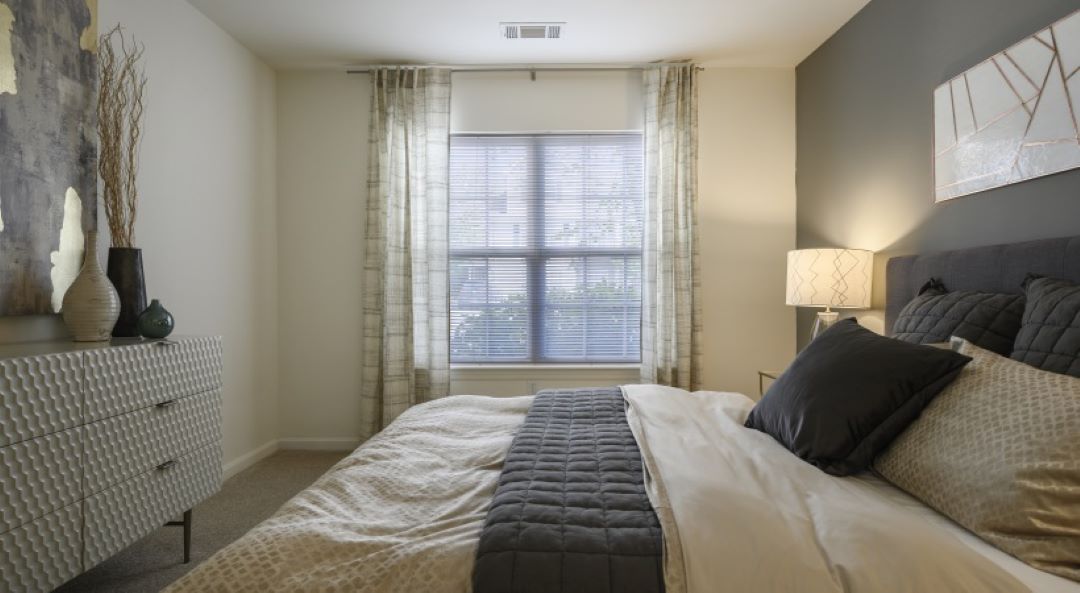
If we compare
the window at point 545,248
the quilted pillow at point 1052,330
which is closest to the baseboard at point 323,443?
the window at point 545,248

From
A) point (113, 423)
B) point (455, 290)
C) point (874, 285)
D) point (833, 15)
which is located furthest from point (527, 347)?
point (833, 15)

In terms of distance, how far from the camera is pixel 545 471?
1.35m

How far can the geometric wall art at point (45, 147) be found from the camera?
187 cm

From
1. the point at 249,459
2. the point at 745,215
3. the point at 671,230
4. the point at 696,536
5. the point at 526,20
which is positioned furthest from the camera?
the point at 745,215

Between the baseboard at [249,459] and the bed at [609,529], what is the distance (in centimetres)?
213

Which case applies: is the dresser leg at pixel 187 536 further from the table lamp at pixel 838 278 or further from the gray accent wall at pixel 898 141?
the gray accent wall at pixel 898 141

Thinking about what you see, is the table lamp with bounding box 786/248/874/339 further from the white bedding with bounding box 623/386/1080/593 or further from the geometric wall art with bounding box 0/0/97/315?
the geometric wall art with bounding box 0/0/97/315

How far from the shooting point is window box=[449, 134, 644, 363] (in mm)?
3834

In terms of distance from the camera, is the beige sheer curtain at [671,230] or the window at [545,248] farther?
the window at [545,248]

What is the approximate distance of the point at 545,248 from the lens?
3863mm

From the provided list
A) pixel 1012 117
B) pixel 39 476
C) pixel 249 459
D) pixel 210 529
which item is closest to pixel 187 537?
pixel 210 529

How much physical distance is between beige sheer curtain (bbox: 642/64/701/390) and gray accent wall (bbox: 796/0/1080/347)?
74 centimetres

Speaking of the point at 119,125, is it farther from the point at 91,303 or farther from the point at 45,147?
the point at 91,303

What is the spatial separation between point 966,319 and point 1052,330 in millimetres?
303
